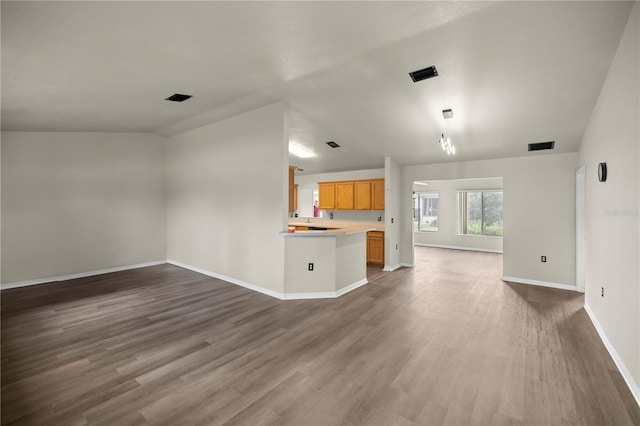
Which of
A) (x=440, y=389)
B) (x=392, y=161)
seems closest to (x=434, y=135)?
(x=392, y=161)

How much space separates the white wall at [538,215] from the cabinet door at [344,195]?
2946 millimetres

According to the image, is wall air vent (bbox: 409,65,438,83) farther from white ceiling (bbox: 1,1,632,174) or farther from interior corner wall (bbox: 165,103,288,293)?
interior corner wall (bbox: 165,103,288,293)

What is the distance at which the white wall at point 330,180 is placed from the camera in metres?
7.44

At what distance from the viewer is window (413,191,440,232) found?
10154 mm

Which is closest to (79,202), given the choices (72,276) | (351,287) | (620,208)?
(72,276)

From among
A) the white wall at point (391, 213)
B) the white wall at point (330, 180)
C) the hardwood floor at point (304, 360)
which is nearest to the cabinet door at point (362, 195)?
the white wall at point (330, 180)

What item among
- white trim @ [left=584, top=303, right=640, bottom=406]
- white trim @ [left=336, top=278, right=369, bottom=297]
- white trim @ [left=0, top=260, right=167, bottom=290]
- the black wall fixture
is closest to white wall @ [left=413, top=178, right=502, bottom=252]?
white trim @ [left=336, top=278, right=369, bottom=297]

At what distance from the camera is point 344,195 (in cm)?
764

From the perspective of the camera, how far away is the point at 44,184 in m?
5.13

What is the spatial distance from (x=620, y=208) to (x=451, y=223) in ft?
24.4

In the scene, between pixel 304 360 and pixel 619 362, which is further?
pixel 304 360

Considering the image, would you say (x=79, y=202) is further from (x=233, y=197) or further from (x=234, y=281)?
(x=234, y=281)

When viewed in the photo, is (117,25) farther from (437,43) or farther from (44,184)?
(44,184)

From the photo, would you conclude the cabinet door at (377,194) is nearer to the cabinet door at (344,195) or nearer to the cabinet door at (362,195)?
the cabinet door at (362,195)
